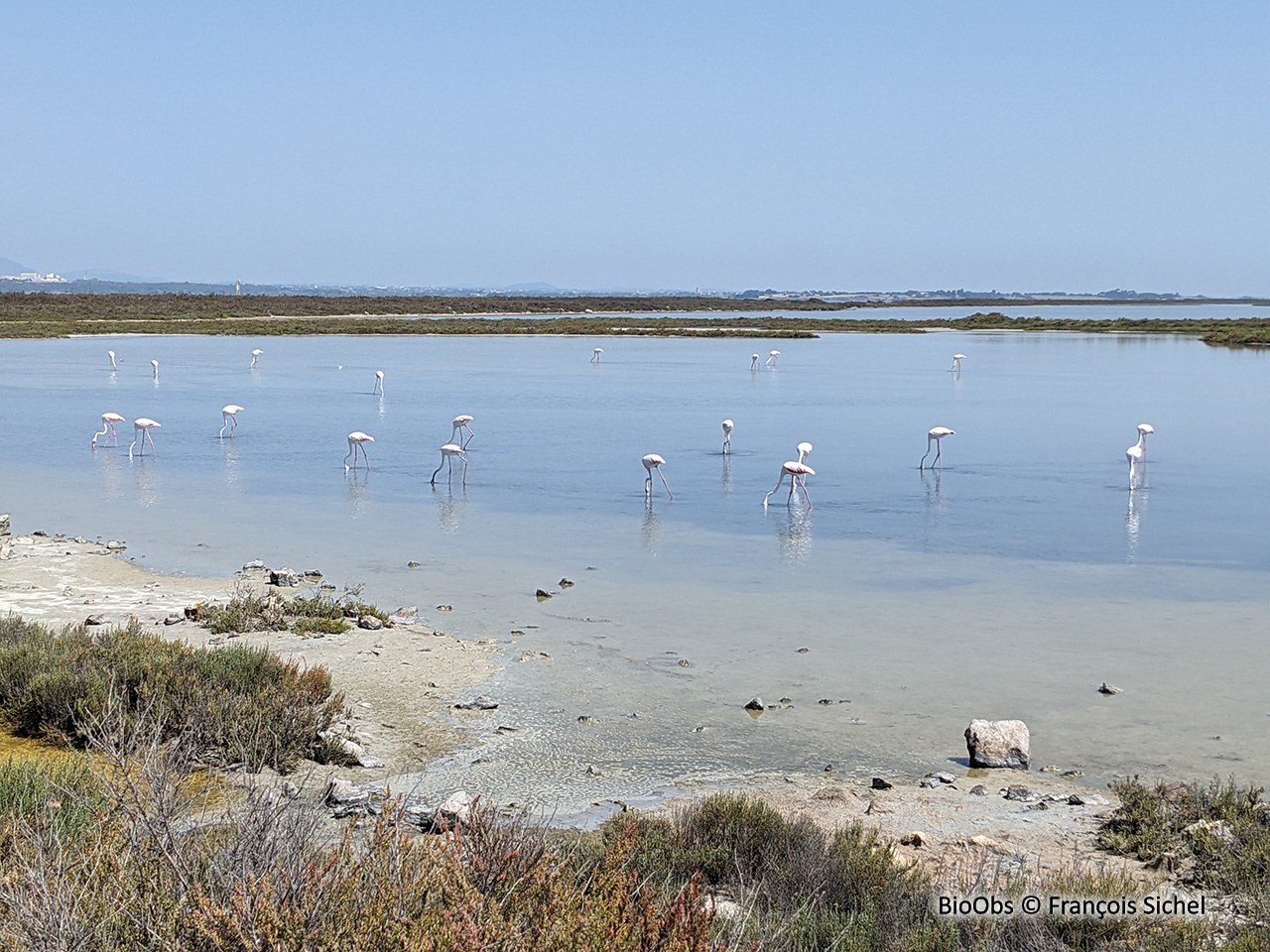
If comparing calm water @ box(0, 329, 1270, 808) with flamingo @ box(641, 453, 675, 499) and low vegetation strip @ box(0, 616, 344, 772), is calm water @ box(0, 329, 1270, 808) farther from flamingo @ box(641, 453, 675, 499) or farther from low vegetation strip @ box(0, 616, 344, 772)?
→ low vegetation strip @ box(0, 616, 344, 772)

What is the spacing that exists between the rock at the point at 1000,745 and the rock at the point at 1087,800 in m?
0.60

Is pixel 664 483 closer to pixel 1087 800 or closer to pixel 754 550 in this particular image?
pixel 754 550

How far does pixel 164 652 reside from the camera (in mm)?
7184

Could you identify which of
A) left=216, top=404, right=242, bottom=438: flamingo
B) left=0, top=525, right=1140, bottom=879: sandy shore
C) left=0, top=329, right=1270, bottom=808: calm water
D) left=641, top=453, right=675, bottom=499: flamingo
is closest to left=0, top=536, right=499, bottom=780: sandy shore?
left=0, top=525, right=1140, bottom=879: sandy shore

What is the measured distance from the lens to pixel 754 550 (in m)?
12.9

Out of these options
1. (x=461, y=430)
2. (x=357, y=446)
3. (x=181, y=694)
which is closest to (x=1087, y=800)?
(x=181, y=694)

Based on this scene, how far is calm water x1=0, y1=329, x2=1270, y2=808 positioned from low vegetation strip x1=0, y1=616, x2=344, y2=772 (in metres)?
0.89

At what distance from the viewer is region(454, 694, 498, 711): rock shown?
25.1ft

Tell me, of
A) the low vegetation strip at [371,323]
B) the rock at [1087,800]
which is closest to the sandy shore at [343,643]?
the rock at [1087,800]

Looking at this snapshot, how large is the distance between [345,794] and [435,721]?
1705 millimetres

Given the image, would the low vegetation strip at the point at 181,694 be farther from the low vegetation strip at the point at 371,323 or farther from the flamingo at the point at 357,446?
the low vegetation strip at the point at 371,323

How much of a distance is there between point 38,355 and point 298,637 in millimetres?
40073

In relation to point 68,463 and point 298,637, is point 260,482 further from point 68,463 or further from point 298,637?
point 298,637

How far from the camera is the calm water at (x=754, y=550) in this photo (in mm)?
7461
